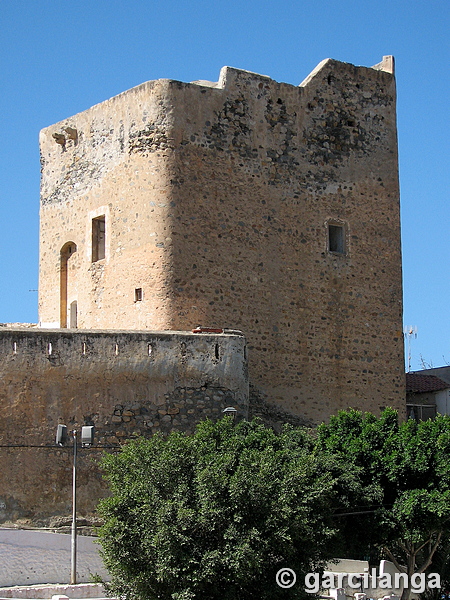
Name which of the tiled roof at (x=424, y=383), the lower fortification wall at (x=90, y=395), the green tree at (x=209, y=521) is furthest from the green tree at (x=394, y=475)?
the tiled roof at (x=424, y=383)

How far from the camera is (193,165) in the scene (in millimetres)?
23828

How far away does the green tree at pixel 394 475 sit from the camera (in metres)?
18.8

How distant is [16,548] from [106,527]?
237cm

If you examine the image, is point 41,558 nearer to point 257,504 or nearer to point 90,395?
point 90,395

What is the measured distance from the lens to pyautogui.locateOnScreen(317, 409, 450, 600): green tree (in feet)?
61.8

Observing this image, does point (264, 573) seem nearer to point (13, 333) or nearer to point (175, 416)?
point (175, 416)

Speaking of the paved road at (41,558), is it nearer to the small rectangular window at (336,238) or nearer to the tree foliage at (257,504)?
the tree foliage at (257,504)

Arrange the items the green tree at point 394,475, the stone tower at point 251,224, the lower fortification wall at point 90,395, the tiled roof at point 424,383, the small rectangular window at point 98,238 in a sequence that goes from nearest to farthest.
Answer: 1. the green tree at point 394,475
2. the lower fortification wall at point 90,395
3. the stone tower at point 251,224
4. the small rectangular window at point 98,238
5. the tiled roof at point 424,383

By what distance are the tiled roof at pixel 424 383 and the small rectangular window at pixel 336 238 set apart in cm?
449

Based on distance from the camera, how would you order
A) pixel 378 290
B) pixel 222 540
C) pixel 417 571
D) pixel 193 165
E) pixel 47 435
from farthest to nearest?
pixel 378 290 → pixel 193 165 → pixel 417 571 → pixel 47 435 → pixel 222 540

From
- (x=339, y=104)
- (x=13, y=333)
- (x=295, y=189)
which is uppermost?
(x=339, y=104)

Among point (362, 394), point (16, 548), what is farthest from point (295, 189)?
point (16, 548)

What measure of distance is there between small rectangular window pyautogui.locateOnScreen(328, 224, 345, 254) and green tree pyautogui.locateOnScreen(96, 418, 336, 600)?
8738 mm

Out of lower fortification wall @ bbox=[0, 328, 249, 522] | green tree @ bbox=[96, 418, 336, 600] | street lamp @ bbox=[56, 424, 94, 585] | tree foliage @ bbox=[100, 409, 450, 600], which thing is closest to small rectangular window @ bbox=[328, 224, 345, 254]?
lower fortification wall @ bbox=[0, 328, 249, 522]
